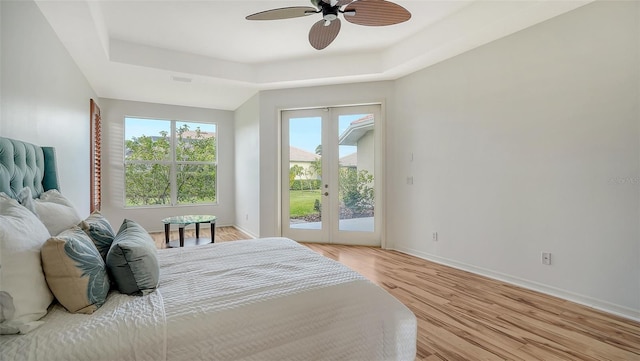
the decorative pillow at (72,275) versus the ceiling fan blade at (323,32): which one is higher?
the ceiling fan blade at (323,32)

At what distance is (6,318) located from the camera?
940 mm

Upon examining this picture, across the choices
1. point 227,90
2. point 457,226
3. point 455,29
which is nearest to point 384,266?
point 457,226

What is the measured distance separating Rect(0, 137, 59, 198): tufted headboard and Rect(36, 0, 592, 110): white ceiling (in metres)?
1.16

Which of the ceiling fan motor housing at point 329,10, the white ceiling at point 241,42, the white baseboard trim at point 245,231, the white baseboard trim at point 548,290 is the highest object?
the white ceiling at point 241,42

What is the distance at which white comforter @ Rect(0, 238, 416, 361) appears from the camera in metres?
1.01

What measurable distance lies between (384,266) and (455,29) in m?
2.70

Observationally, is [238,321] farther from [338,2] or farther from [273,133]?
[273,133]

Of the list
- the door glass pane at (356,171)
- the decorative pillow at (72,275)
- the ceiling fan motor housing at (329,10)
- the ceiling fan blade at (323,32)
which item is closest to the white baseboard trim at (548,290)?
the door glass pane at (356,171)

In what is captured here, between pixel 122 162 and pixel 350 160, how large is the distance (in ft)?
13.8

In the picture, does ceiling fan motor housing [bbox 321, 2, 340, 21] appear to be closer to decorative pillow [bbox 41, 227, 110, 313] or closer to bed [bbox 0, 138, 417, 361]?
bed [bbox 0, 138, 417, 361]

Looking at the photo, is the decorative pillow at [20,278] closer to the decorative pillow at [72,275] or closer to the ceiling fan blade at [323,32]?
the decorative pillow at [72,275]

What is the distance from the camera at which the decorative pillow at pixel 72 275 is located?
1.10m

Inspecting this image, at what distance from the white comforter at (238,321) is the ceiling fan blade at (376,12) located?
5.74 ft

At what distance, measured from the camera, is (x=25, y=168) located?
1763 mm
